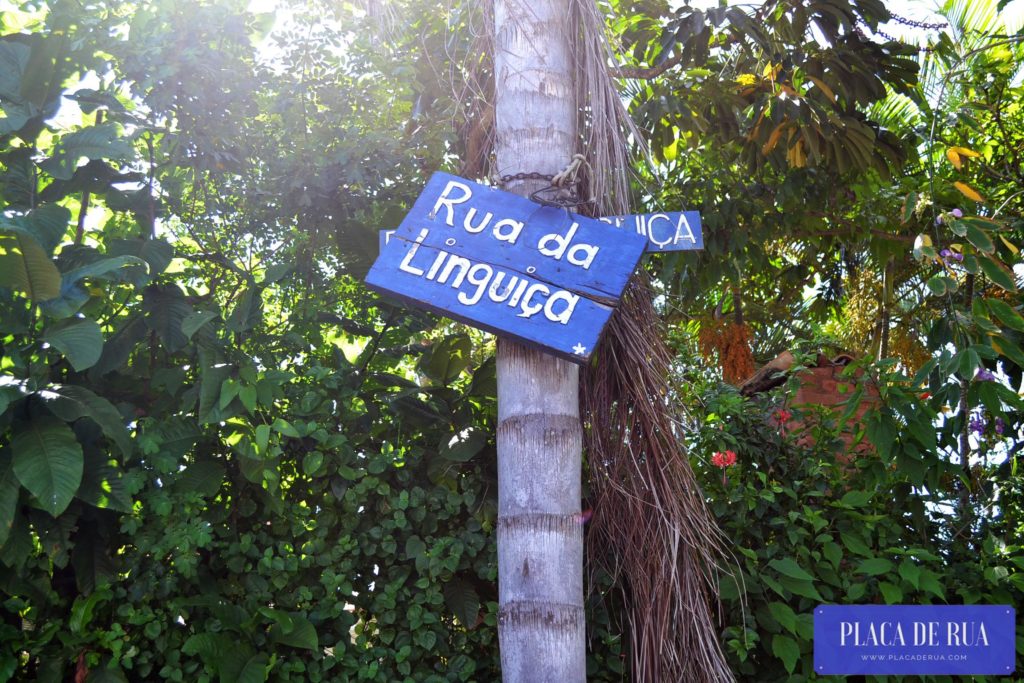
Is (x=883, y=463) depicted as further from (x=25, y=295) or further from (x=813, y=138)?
(x=25, y=295)

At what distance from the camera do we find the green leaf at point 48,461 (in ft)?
10.8

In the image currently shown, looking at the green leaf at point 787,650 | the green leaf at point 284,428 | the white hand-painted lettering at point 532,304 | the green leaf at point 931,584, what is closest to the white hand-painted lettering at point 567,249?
the white hand-painted lettering at point 532,304

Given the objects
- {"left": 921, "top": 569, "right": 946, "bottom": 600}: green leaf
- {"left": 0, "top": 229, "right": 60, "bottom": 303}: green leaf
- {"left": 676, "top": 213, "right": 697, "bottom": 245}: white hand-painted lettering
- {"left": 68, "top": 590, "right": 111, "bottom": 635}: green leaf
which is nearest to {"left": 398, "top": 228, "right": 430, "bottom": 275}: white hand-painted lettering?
{"left": 676, "top": 213, "right": 697, "bottom": 245}: white hand-painted lettering

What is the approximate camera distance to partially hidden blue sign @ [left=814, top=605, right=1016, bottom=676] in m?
3.46

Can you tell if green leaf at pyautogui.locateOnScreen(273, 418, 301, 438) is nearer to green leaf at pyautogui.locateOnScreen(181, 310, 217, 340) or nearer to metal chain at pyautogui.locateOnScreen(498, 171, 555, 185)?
green leaf at pyautogui.locateOnScreen(181, 310, 217, 340)

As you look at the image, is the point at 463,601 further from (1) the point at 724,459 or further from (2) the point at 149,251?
(2) the point at 149,251

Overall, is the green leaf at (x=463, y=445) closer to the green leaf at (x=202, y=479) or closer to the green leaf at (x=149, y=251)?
the green leaf at (x=202, y=479)

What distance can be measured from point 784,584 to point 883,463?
2.31 ft

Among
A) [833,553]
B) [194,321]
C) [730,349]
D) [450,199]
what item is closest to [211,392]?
[194,321]

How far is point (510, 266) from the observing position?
3254 millimetres

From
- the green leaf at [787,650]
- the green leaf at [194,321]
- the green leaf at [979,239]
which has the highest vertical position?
the green leaf at [979,239]

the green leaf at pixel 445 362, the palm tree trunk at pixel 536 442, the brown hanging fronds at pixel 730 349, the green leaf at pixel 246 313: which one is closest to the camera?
the palm tree trunk at pixel 536 442

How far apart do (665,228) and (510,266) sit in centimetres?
59

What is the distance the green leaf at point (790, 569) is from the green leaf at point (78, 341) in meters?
2.77
